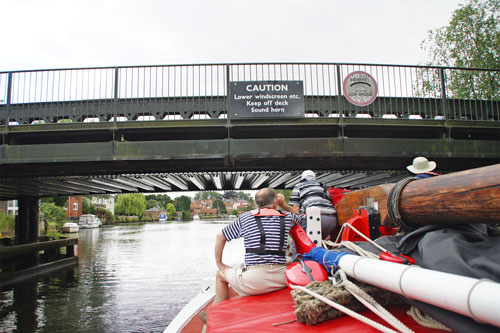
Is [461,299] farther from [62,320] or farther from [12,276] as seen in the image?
[12,276]

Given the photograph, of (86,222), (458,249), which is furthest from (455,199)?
(86,222)

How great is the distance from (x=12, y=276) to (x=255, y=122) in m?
9.71

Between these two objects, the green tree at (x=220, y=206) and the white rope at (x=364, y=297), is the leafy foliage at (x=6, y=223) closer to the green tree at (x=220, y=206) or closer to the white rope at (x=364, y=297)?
the white rope at (x=364, y=297)

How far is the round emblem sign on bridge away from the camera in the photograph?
845 cm

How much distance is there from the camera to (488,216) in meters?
1.88

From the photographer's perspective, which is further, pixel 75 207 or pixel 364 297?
pixel 75 207

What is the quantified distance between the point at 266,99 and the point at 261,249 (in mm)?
5489

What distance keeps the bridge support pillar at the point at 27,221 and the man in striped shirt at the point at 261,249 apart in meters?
14.2

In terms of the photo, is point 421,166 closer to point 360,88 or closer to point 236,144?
point 236,144

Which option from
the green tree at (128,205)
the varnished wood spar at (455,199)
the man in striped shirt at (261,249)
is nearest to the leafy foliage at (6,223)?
the man in striped shirt at (261,249)

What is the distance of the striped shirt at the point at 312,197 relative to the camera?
475cm

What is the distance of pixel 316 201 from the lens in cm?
475

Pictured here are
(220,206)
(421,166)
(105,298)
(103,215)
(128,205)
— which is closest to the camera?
(421,166)

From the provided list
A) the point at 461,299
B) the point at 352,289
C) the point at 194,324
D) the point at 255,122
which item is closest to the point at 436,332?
the point at 352,289
